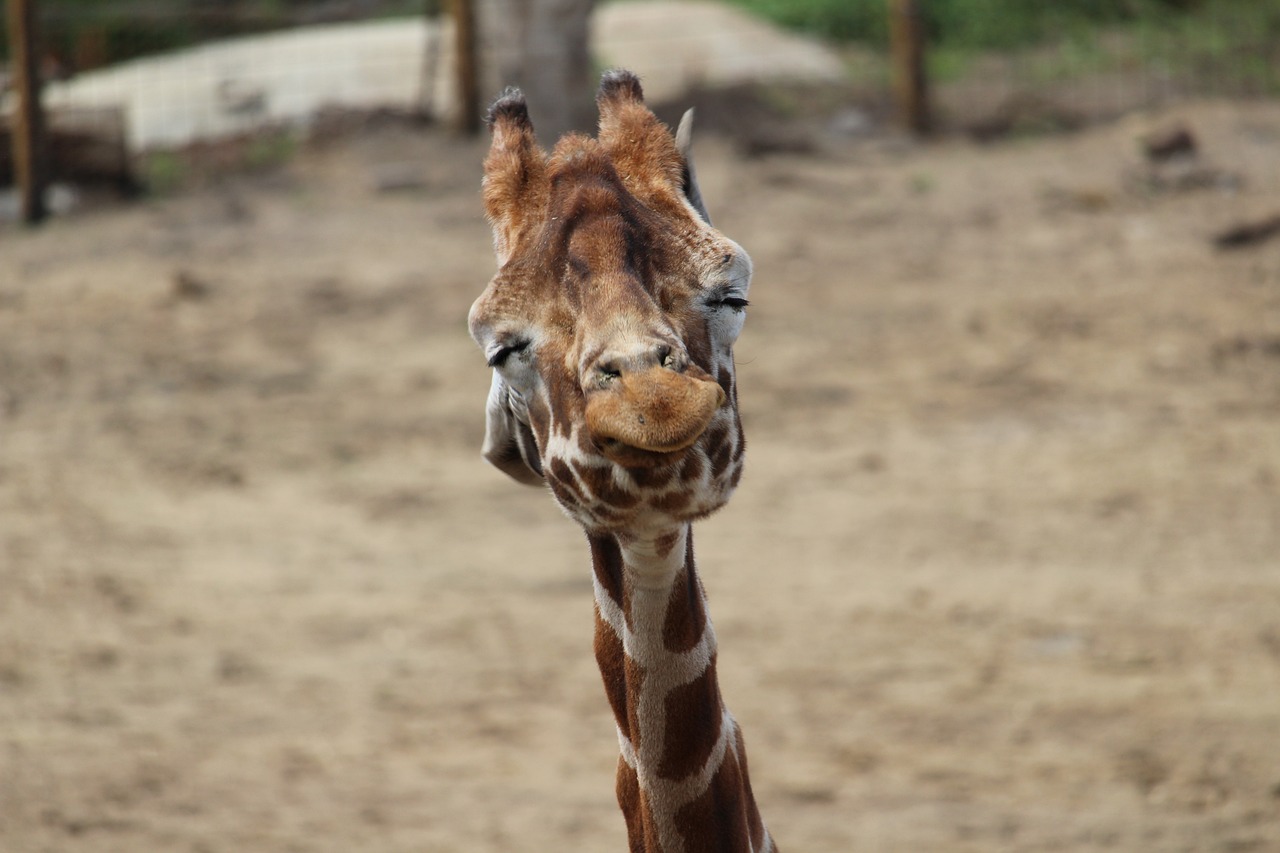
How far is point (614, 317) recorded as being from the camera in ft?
6.93

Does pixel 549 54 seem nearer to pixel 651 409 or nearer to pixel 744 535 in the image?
pixel 744 535

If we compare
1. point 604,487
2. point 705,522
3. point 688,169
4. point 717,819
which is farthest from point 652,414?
point 705,522

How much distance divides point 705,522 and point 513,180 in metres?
5.00

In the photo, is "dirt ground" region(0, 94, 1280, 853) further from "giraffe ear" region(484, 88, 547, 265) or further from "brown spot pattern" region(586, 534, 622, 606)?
"giraffe ear" region(484, 88, 547, 265)

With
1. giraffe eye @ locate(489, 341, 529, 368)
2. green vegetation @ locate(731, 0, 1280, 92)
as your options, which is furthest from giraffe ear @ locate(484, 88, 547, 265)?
green vegetation @ locate(731, 0, 1280, 92)

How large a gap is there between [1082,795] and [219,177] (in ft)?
33.4

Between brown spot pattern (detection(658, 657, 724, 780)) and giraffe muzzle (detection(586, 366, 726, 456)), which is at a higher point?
giraffe muzzle (detection(586, 366, 726, 456))

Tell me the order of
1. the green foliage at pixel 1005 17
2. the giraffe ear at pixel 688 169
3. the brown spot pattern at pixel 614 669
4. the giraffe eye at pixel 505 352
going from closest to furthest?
1. the giraffe eye at pixel 505 352
2. the giraffe ear at pixel 688 169
3. the brown spot pattern at pixel 614 669
4. the green foliage at pixel 1005 17

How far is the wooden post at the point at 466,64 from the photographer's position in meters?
13.1

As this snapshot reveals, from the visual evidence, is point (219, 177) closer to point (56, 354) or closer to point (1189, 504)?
point (56, 354)

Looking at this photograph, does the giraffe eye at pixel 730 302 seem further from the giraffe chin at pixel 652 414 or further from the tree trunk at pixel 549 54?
the tree trunk at pixel 549 54

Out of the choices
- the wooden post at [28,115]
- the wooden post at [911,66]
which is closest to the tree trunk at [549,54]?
the wooden post at [911,66]

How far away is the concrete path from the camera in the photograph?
→ 553 inches

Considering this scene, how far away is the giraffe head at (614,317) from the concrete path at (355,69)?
38.5ft
